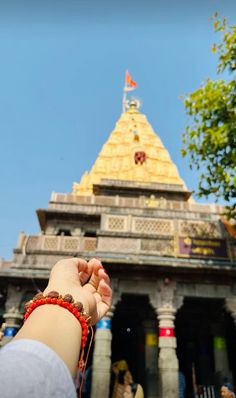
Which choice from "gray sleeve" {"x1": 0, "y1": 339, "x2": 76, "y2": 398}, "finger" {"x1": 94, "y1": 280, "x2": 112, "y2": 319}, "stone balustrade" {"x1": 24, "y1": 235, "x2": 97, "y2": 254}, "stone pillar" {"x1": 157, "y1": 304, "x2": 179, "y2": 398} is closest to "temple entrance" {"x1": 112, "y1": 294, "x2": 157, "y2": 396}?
"stone pillar" {"x1": 157, "y1": 304, "x2": 179, "y2": 398}

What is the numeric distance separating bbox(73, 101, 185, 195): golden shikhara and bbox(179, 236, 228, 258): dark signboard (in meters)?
12.0

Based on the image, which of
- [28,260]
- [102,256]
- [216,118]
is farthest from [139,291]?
[216,118]

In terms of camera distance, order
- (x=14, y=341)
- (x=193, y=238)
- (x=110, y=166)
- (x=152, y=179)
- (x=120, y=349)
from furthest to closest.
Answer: (x=110, y=166) < (x=152, y=179) < (x=120, y=349) < (x=193, y=238) < (x=14, y=341)

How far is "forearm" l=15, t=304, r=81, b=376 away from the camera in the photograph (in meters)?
0.92

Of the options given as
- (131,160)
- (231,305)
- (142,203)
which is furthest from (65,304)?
(131,160)

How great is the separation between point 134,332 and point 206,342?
3951 millimetres

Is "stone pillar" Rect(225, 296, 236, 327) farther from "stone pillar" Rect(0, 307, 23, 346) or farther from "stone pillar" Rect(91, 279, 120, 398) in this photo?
"stone pillar" Rect(0, 307, 23, 346)

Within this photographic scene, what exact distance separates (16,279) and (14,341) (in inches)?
452

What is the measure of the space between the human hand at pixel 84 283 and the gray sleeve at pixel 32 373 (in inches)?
12.4

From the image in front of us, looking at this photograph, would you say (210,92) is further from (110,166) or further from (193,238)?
(110,166)

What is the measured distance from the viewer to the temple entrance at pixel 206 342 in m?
13.0

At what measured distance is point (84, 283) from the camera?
1.62 meters

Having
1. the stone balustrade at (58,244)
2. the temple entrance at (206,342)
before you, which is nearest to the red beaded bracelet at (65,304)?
the stone balustrade at (58,244)

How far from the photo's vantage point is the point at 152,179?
25.5 metres
